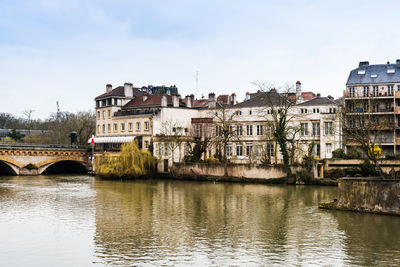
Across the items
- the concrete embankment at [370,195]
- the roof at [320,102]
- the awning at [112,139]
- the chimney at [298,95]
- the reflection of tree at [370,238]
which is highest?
the chimney at [298,95]

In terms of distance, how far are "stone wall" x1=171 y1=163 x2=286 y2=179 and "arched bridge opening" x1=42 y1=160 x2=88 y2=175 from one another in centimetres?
2447

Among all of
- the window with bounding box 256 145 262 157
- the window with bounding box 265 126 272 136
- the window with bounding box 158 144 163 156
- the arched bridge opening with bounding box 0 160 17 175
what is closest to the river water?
the window with bounding box 265 126 272 136

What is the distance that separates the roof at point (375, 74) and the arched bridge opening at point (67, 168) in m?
41.8

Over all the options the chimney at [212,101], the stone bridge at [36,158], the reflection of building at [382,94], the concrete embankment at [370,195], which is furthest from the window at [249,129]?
the concrete embankment at [370,195]

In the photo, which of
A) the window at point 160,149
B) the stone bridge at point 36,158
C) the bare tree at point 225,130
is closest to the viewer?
the bare tree at point 225,130

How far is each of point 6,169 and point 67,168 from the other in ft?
36.5

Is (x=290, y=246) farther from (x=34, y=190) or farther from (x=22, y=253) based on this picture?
(x=34, y=190)

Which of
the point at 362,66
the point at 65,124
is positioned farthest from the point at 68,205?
the point at 65,124

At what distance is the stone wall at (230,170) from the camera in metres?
56.8

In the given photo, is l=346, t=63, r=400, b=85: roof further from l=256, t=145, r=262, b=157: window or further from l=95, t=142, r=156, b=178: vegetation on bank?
l=95, t=142, r=156, b=178: vegetation on bank

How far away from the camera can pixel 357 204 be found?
30.8m

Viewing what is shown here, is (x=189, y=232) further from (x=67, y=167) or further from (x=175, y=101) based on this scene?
(x=67, y=167)

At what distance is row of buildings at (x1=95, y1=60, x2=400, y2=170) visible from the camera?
64.0 meters

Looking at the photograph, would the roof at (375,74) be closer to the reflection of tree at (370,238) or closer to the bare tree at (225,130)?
the bare tree at (225,130)
